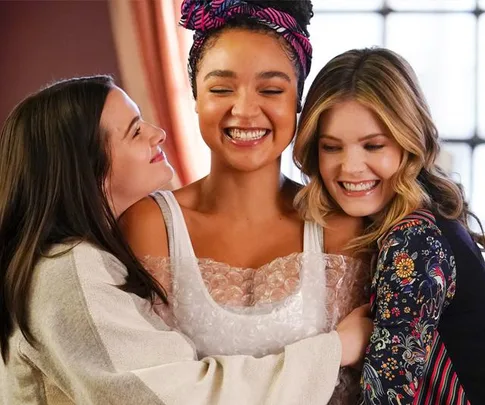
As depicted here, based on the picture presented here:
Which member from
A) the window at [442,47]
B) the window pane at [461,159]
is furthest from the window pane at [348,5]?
the window pane at [461,159]

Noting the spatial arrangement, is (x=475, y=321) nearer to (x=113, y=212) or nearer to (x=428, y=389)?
(x=428, y=389)

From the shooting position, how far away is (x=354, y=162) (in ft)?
5.82

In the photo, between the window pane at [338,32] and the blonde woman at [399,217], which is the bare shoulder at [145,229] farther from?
the window pane at [338,32]

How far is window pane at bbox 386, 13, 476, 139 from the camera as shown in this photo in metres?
3.35

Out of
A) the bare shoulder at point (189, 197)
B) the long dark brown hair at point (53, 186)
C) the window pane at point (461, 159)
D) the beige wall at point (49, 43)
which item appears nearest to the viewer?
the long dark brown hair at point (53, 186)

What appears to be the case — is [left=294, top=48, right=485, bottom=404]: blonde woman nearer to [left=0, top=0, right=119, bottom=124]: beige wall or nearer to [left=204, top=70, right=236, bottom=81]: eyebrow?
[left=204, top=70, right=236, bottom=81]: eyebrow

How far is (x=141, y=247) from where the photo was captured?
1815 mm

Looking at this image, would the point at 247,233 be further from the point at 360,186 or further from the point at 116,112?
the point at 116,112

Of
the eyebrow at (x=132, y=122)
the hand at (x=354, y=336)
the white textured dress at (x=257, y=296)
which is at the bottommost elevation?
the hand at (x=354, y=336)

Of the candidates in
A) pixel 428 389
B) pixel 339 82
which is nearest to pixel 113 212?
pixel 339 82

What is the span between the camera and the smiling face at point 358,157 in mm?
1774

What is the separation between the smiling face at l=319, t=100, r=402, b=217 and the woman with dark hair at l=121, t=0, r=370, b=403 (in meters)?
0.08

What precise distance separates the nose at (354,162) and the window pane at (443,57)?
166 cm

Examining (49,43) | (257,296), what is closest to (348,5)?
(49,43)
